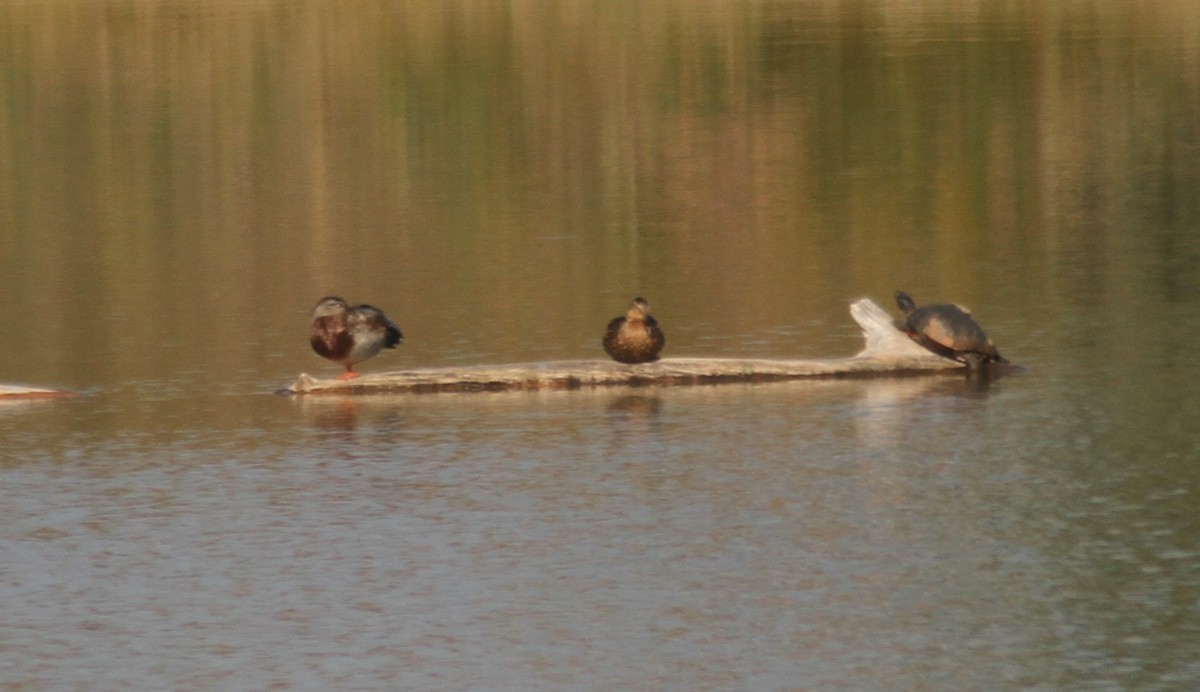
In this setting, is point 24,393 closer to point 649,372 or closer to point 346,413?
point 346,413

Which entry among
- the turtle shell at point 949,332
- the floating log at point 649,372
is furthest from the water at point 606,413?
the turtle shell at point 949,332

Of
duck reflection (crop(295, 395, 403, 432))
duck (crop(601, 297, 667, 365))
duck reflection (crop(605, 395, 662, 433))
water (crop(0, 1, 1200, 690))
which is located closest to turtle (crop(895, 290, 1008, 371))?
water (crop(0, 1, 1200, 690))

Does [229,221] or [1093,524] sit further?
[229,221]

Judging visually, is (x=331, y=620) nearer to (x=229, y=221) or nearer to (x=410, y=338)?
(x=410, y=338)

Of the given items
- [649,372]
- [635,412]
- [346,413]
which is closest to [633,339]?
[649,372]

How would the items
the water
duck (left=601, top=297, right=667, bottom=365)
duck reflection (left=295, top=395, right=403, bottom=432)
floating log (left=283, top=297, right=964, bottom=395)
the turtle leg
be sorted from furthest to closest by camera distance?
1. the turtle leg
2. floating log (left=283, top=297, right=964, bottom=395)
3. duck (left=601, top=297, right=667, bottom=365)
4. duck reflection (left=295, top=395, right=403, bottom=432)
5. the water

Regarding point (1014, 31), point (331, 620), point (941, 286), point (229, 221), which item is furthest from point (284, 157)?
point (331, 620)

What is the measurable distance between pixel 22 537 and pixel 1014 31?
65.0 m

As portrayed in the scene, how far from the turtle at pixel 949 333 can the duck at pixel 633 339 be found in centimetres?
266

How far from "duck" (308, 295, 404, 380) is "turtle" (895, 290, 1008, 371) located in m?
5.39

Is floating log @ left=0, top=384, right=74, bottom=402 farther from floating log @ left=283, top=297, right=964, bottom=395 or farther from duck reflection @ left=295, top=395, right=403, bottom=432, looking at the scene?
floating log @ left=283, top=297, right=964, bottom=395

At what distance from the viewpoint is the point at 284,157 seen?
56.8 m

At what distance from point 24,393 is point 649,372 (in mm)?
6641

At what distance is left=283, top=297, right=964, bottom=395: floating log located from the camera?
27062 mm
